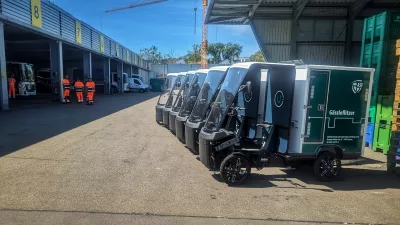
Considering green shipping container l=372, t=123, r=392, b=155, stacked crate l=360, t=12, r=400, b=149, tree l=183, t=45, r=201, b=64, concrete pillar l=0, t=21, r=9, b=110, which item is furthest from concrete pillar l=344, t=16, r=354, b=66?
tree l=183, t=45, r=201, b=64

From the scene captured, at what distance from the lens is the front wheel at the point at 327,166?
617 cm

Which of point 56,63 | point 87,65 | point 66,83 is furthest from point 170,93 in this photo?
point 87,65

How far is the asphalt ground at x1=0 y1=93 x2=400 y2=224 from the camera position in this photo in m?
4.34

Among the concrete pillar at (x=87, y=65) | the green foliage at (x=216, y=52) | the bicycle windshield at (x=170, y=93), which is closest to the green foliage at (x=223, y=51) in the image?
the green foliage at (x=216, y=52)

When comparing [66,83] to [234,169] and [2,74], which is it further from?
[234,169]

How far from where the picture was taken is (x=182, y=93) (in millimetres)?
10695

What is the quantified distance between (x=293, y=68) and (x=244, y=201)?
9.36 ft

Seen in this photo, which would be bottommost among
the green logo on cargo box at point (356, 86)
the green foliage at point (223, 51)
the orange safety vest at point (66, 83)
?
the orange safety vest at point (66, 83)

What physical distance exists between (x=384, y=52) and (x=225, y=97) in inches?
234

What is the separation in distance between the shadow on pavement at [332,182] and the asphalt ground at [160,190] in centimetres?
2

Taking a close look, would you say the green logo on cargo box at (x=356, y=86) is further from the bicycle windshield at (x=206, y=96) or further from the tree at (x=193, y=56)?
the tree at (x=193, y=56)

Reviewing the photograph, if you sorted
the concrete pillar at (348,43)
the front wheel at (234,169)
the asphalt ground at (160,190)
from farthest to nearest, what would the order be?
the concrete pillar at (348,43) < the front wheel at (234,169) < the asphalt ground at (160,190)

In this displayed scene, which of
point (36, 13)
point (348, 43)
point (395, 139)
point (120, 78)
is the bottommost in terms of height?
point (395, 139)

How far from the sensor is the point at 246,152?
19.6 feet
